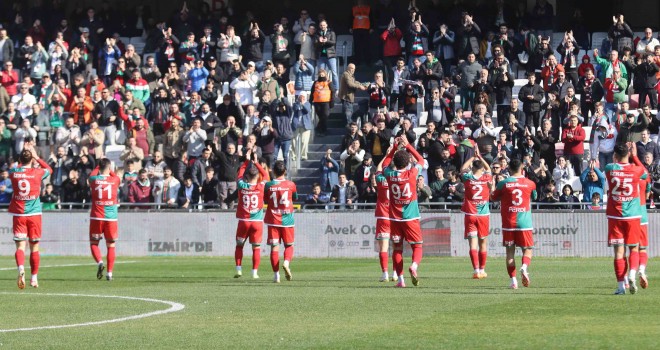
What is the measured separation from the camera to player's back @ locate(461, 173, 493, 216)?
2380 cm

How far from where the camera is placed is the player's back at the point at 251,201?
23.3 metres

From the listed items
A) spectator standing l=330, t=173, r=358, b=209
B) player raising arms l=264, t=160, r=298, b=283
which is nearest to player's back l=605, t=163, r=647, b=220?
player raising arms l=264, t=160, r=298, b=283

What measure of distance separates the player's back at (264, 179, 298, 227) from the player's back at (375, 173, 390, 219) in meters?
1.50

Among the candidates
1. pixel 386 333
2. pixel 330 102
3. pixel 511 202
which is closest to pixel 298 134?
pixel 330 102

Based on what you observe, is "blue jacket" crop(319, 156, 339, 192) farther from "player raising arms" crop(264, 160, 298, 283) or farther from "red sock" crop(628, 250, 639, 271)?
"red sock" crop(628, 250, 639, 271)

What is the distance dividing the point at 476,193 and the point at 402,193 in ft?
12.4

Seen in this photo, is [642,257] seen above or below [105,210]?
below

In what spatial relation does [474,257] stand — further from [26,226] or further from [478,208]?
[26,226]

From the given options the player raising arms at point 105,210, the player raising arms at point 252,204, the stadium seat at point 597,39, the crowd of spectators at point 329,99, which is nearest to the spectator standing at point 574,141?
the crowd of spectators at point 329,99

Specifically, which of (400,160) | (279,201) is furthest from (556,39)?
(400,160)

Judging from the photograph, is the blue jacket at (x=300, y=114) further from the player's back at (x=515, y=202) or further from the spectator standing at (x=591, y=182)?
the player's back at (x=515, y=202)

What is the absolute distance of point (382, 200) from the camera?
2259cm

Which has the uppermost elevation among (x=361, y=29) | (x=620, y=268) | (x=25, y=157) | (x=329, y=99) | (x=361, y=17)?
(x=361, y=17)

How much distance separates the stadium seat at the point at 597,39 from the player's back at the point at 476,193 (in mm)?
14764
